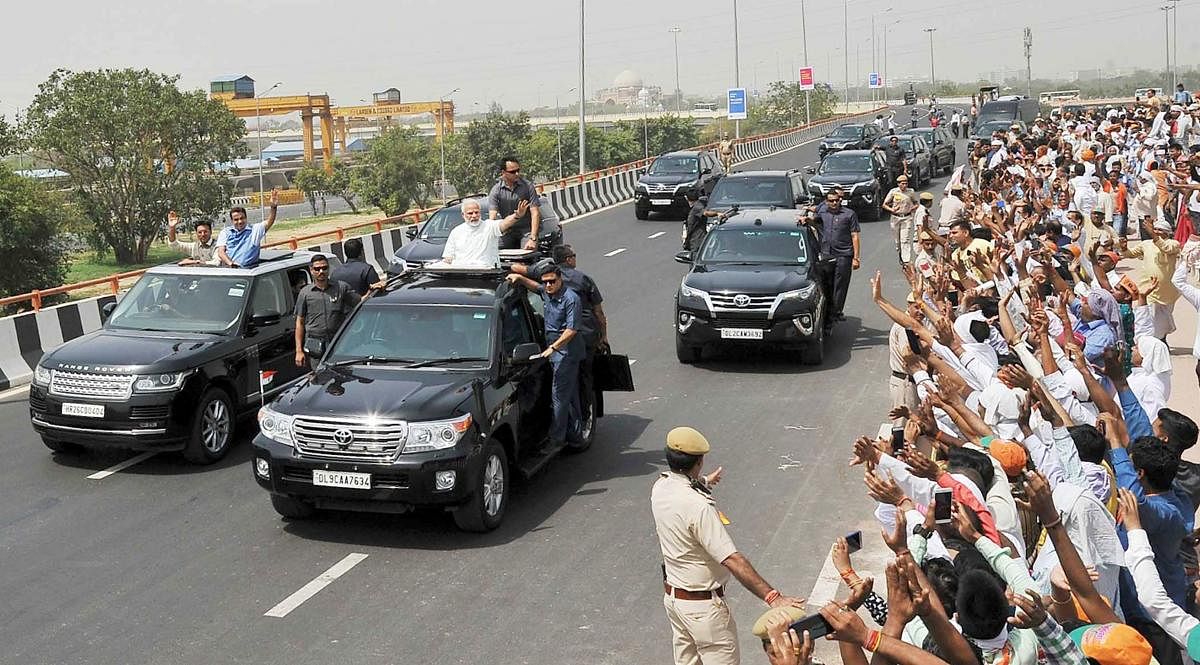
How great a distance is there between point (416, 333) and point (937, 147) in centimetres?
3491

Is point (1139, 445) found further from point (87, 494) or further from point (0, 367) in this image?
point (0, 367)

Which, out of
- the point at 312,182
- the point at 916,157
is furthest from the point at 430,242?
the point at 312,182

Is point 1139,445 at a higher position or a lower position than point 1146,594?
higher

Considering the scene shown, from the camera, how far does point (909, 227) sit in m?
19.5

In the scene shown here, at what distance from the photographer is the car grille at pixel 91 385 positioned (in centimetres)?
1070

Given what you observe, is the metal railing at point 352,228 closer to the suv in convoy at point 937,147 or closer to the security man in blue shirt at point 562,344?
the security man in blue shirt at point 562,344

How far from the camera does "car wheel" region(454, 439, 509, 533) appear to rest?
899 centimetres

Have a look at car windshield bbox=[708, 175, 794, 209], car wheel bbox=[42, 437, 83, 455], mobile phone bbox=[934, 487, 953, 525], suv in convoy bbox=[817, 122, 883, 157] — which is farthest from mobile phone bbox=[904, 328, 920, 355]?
suv in convoy bbox=[817, 122, 883, 157]

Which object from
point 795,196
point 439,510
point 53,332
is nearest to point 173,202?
point 795,196

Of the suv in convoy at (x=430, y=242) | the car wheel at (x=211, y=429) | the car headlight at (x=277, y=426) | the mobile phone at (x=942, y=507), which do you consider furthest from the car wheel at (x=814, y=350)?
the mobile phone at (x=942, y=507)

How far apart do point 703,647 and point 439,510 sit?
3.77 metres

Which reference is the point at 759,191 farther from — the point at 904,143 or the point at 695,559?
the point at 695,559

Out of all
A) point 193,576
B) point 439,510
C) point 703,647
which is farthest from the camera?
point 439,510

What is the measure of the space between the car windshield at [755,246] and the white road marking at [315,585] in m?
8.05
